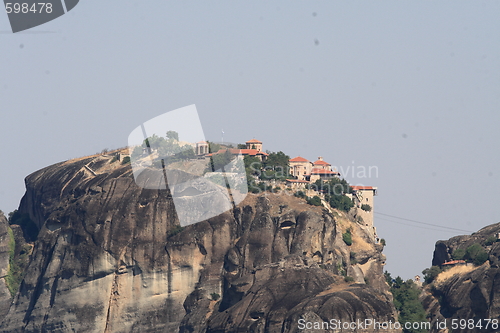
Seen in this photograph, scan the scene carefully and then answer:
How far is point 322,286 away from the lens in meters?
108

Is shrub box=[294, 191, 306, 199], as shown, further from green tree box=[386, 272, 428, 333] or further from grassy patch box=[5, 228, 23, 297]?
grassy patch box=[5, 228, 23, 297]

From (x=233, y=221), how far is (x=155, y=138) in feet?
87.6

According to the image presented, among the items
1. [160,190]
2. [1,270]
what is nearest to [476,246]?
[160,190]

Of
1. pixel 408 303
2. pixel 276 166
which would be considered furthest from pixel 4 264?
pixel 408 303

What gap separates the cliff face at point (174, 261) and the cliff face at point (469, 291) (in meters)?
6.82

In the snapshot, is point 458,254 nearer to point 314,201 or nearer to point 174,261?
point 314,201

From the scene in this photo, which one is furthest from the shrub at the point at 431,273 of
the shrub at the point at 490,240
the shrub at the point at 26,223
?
the shrub at the point at 26,223

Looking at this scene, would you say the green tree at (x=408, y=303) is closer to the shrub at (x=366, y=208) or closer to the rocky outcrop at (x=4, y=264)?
the shrub at (x=366, y=208)

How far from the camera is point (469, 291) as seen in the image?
118 m

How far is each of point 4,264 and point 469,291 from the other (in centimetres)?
5660

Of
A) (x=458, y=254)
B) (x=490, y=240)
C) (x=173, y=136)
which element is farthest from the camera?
(x=173, y=136)

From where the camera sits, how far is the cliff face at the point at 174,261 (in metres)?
113

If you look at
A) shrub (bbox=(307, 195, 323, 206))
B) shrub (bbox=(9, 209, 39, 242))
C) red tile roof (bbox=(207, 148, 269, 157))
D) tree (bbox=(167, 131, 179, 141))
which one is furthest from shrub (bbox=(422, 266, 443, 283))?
shrub (bbox=(9, 209, 39, 242))

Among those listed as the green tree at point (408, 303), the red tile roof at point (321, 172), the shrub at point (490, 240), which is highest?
the red tile roof at point (321, 172)
